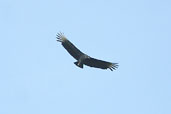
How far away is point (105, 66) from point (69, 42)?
9.48 feet

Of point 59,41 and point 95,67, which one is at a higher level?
point 59,41

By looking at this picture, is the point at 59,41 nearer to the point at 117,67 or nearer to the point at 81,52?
the point at 81,52

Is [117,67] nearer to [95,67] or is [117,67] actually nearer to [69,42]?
[95,67]

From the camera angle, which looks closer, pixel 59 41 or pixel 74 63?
pixel 74 63

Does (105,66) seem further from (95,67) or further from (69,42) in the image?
(69,42)

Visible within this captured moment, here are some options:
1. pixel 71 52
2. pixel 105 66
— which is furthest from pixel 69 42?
pixel 105 66

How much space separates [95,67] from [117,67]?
1564 mm

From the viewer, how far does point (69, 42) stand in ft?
91.5

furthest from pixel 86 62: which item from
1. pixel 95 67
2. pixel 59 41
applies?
pixel 59 41

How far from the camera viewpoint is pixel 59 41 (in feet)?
93.6

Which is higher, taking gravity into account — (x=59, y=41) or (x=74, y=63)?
(x=59, y=41)

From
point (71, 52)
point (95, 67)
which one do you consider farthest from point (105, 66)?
point (71, 52)

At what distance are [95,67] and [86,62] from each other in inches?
28.1

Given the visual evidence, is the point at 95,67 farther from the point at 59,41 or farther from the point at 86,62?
the point at 59,41
